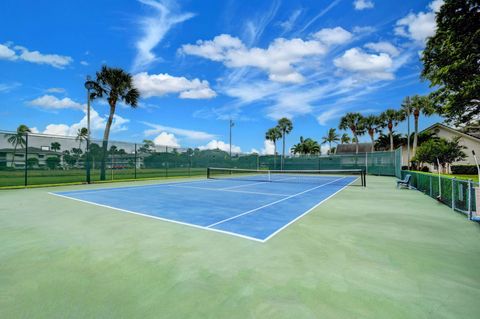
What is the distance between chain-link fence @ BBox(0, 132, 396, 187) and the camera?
14133 millimetres

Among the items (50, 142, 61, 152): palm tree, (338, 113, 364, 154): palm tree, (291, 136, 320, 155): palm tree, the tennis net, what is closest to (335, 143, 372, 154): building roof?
(338, 113, 364, 154): palm tree

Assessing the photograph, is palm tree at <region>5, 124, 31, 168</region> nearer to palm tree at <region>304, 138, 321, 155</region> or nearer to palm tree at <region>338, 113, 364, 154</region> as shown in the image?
palm tree at <region>338, 113, 364, 154</region>

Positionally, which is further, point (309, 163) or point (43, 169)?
point (309, 163)

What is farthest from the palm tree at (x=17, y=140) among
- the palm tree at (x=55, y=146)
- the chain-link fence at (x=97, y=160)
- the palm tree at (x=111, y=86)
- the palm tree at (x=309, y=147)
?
the palm tree at (x=309, y=147)

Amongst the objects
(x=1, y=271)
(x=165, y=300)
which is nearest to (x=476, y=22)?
(x=165, y=300)

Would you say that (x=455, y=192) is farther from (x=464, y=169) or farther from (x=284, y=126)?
(x=284, y=126)

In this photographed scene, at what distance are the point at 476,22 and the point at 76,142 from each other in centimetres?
2690

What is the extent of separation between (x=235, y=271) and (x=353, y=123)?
62.6m

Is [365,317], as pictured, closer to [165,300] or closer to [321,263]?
[321,263]

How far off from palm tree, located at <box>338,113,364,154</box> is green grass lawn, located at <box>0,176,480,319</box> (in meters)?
57.2

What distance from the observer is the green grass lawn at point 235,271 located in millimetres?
2486

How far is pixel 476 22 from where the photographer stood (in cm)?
1588

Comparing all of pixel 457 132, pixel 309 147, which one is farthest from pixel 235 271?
pixel 309 147

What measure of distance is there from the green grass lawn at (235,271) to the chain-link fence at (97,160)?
36.8 feet
